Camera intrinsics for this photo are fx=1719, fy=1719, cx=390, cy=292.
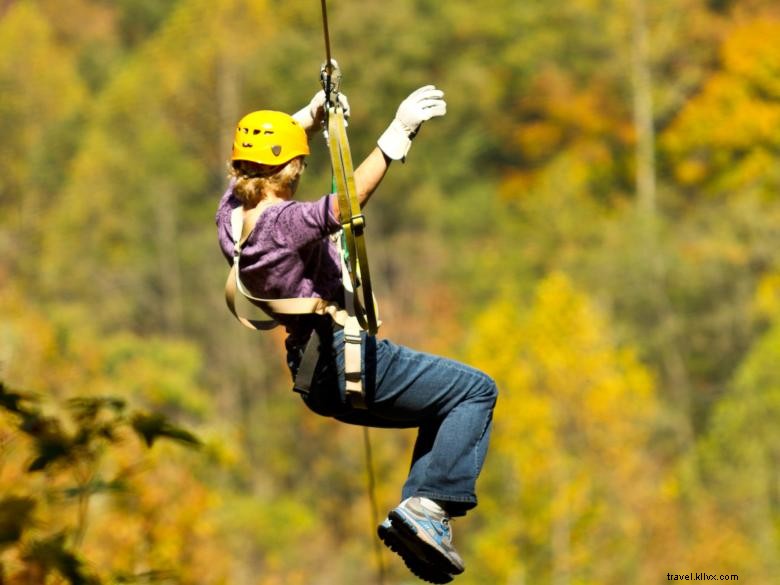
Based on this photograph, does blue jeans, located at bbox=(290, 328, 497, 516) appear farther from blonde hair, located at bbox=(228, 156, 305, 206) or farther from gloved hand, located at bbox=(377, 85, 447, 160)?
gloved hand, located at bbox=(377, 85, 447, 160)

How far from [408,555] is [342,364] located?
2.19 feet

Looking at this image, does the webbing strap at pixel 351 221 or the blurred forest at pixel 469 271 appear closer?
the webbing strap at pixel 351 221

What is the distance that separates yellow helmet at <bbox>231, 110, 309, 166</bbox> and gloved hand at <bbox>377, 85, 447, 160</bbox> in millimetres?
359

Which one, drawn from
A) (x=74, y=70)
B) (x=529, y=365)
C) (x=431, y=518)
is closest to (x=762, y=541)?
(x=529, y=365)

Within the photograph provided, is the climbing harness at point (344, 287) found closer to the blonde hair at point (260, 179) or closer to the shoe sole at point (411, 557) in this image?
the blonde hair at point (260, 179)

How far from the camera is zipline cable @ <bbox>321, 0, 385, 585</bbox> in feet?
17.0

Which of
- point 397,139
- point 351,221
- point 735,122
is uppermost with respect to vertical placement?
point 735,122

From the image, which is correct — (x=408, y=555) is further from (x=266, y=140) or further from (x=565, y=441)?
(x=565, y=441)

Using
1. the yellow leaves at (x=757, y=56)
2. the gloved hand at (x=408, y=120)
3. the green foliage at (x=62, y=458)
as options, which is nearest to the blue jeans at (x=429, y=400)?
the gloved hand at (x=408, y=120)

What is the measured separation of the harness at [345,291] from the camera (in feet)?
17.2

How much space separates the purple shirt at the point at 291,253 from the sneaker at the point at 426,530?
0.68 m

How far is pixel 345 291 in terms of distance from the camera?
553 centimetres

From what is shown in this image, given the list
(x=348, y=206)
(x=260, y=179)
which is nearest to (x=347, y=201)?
(x=348, y=206)

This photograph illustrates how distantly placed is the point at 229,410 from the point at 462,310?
7.87m
